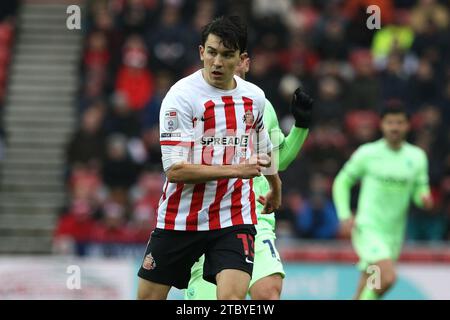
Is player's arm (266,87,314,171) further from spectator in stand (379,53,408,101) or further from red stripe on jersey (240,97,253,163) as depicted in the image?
spectator in stand (379,53,408,101)

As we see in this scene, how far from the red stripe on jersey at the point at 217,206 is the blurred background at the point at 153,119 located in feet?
20.8

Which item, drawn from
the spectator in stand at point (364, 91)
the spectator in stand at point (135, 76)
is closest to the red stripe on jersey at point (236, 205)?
the spectator in stand at point (364, 91)

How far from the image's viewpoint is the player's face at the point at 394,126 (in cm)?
1159

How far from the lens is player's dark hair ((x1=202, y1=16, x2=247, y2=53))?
7.55 m

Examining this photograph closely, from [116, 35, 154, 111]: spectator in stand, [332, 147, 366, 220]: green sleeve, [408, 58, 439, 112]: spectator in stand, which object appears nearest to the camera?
[332, 147, 366, 220]: green sleeve

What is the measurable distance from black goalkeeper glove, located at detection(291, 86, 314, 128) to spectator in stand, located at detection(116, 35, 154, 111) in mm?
9058

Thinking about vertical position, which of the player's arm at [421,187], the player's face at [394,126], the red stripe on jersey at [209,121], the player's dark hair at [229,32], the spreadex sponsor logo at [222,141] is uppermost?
the player's dark hair at [229,32]

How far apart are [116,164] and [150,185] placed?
0.61m

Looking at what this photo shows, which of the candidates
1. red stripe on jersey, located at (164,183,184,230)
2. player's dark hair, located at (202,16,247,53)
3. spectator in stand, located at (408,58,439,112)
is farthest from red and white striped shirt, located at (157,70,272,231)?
spectator in stand, located at (408,58,439,112)

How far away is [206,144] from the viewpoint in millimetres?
7691

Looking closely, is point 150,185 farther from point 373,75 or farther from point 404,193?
point 404,193

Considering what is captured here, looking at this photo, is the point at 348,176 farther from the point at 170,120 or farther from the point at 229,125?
the point at 170,120

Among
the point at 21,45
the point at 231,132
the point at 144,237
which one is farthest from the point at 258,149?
the point at 21,45

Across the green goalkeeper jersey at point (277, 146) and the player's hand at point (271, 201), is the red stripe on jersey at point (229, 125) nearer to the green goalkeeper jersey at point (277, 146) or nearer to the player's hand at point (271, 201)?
the player's hand at point (271, 201)
